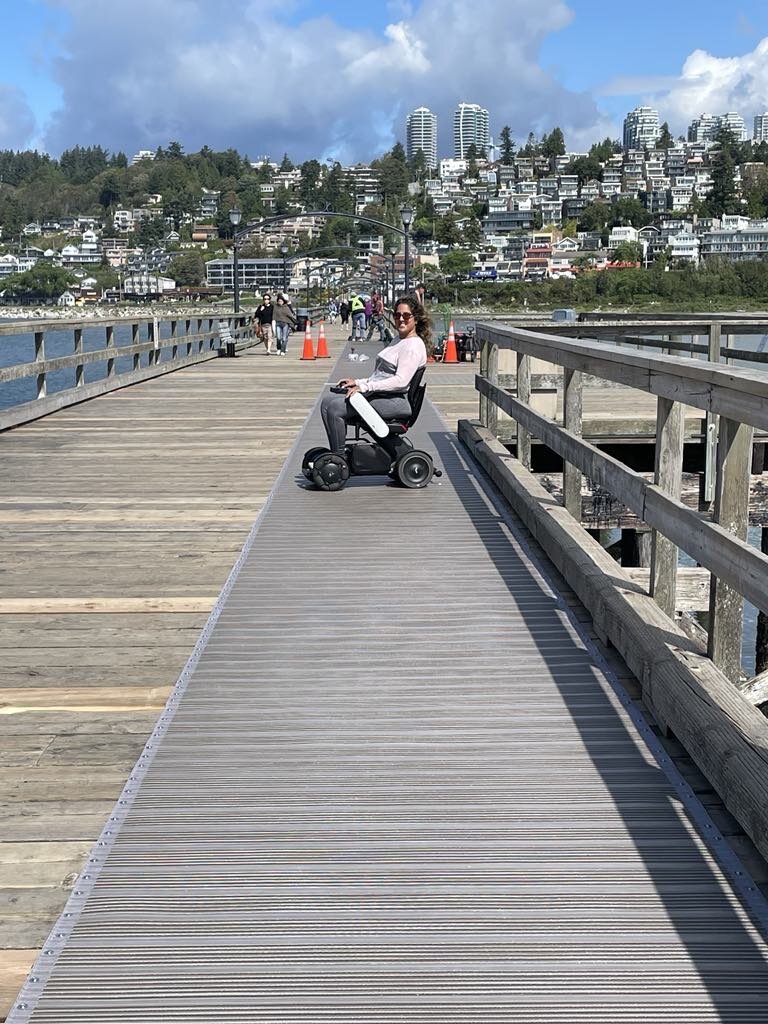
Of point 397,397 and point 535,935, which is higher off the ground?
point 397,397

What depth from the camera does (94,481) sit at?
10.6 metres

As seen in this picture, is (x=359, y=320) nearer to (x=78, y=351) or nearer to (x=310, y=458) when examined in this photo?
(x=78, y=351)

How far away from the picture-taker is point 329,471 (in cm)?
991

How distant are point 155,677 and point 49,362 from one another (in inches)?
434

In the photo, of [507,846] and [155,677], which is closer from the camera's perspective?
[507,846]

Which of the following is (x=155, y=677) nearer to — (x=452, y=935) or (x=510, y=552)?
(x=452, y=935)

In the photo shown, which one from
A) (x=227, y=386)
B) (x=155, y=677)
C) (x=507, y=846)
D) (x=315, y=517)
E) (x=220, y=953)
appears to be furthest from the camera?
(x=227, y=386)

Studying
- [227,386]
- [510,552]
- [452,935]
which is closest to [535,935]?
[452,935]

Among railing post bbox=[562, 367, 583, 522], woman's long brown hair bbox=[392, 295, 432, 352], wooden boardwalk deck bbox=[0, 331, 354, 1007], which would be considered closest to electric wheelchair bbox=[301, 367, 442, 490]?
woman's long brown hair bbox=[392, 295, 432, 352]

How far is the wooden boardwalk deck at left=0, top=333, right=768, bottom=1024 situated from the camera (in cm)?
288

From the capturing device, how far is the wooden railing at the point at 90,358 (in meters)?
14.9

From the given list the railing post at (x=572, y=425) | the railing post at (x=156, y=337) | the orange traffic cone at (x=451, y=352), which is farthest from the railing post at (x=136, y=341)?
the railing post at (x=572, y=425)

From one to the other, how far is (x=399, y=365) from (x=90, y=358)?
9.43m

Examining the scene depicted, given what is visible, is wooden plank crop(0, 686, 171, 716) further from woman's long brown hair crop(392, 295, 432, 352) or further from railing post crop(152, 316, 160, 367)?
railing post crop(152, 316, 160, 367)
